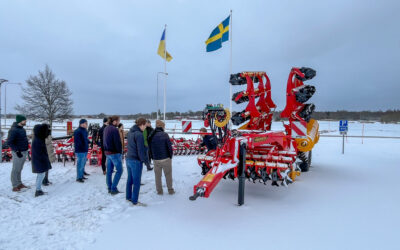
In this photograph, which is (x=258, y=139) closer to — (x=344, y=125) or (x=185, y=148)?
(x=185, y=148)

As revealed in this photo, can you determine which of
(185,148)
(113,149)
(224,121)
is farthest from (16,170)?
(185,148)

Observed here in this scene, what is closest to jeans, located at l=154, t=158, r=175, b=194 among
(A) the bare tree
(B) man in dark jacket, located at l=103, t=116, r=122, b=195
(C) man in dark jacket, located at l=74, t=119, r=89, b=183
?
(B) man in dark jacket, located at l=103, t=116, r=122, b=195

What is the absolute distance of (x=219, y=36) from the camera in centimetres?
924

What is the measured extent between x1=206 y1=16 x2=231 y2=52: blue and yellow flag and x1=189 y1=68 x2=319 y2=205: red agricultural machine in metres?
3.57

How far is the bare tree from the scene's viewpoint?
19797 mm

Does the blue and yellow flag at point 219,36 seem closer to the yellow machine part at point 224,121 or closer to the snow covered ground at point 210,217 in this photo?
the yellow machine part at point 224,121

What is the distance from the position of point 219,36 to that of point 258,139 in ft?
20.2

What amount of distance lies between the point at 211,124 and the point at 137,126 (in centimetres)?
160

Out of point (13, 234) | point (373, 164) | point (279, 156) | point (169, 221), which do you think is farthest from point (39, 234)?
point (373, 164)

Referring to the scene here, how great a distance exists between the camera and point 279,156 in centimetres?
460

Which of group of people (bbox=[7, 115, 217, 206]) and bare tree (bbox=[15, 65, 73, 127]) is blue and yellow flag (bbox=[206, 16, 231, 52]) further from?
bare tree (bbox=[15, 65, 73, 127])

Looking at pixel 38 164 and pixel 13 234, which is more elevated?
pixel 38 164

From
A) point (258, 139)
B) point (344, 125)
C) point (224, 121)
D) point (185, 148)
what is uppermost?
point (224, 121)

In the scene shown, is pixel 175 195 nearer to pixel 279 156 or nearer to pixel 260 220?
pixel 260 220
